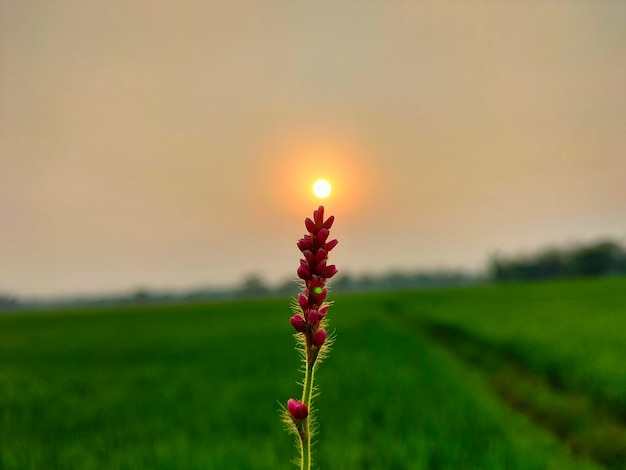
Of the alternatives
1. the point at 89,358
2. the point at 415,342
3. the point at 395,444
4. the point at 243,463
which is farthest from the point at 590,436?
the point at 89,358

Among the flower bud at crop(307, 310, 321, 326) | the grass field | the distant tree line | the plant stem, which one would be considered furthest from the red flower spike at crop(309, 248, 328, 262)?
the distant tree line


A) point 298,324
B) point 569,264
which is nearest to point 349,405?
point 298,324

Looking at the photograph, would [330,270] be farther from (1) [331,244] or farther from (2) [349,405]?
(2) [349,405]

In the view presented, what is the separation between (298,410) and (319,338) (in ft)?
0.48

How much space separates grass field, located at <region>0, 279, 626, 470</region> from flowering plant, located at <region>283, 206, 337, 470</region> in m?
1.84

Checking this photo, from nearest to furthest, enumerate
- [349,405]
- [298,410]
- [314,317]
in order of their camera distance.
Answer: [298,410]
[314,317]
[349,405]

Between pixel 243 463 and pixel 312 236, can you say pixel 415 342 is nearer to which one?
pixel 243 463

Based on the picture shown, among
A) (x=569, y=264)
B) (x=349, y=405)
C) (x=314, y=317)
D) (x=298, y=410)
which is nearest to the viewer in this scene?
(x=298, y=410)

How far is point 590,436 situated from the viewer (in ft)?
26.1

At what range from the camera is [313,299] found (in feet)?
3.59

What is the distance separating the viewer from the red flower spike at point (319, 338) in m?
1.06

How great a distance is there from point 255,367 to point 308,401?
13.4 meters

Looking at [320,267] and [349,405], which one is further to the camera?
[349,405]

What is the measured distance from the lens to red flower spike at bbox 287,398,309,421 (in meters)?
0.98
